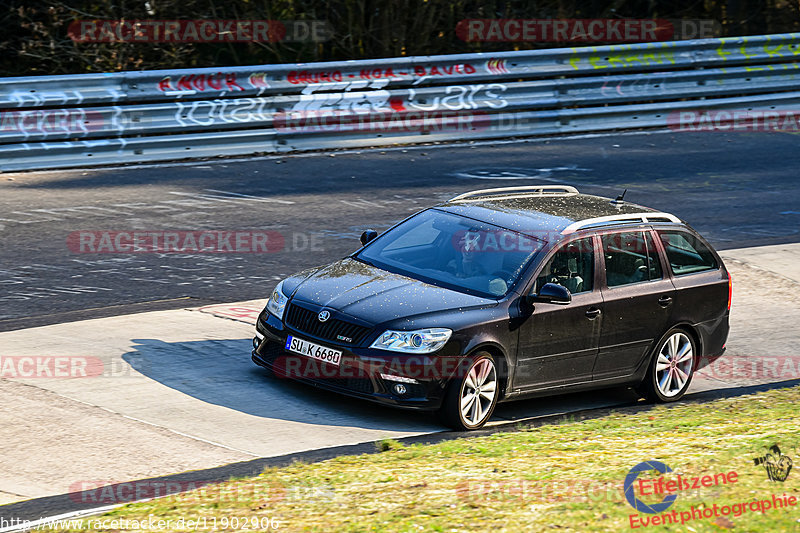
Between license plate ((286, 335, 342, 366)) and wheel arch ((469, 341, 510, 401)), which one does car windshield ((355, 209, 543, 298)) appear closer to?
wheel arch ((469, 341, 510, 401))

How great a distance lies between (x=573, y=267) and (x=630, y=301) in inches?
22.8

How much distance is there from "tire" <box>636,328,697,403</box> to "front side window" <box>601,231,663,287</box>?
0.56m

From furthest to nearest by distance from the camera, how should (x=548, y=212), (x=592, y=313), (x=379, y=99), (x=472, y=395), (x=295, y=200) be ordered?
1. (x=379, y=99)
2. (x=295, y=200)
3. (x=548, y=212)
4. (x=592, y=313)
5. (x=472, y=395)

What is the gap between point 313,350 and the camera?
27.3 ft

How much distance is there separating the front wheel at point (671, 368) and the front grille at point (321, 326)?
2.67 m

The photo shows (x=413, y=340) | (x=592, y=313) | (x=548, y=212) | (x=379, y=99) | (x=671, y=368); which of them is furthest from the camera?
(x=379, y=99)

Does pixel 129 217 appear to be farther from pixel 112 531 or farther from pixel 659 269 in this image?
pixel 112 531

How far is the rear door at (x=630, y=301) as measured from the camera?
9.05m

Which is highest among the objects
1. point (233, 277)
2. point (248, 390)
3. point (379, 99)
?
point (379, 99)

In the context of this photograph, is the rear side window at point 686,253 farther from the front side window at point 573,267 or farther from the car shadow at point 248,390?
the car shadow at point 248,390

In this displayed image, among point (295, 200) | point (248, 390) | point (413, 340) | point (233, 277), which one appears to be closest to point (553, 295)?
point (413, 340)

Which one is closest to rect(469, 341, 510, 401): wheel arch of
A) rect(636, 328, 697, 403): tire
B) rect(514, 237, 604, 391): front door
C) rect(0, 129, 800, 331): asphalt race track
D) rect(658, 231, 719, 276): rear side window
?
rect(514, 237, 604, 391): front door

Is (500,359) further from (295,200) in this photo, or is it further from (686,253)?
(295,200)

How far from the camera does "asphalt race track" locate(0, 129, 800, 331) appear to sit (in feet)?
37.1
